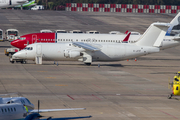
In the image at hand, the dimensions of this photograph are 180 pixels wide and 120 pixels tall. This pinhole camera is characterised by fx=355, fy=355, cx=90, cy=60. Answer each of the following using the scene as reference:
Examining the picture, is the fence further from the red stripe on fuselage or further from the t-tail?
the red stripe on fuselage

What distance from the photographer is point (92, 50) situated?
4716 cm

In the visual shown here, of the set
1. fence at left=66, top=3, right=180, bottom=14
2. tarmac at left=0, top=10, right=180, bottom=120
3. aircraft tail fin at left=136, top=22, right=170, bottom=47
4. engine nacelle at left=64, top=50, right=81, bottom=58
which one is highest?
fence at left=66, top=3, right=180, bottom=14

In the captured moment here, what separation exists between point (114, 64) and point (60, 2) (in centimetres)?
9807

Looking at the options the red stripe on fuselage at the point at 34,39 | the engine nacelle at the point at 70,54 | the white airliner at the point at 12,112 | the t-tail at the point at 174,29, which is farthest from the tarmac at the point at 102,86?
the white airliner at the point at 12,112

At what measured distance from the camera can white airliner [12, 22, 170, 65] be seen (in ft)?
156

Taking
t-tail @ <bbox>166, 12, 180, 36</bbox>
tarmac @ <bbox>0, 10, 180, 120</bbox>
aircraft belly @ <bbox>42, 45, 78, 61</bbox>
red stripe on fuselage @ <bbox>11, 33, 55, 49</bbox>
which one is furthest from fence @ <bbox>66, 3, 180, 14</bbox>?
aircraft belly @ <bbox>42, 45, 78, 61</bbox>

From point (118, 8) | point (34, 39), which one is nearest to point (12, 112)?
Result: point (34, 39)

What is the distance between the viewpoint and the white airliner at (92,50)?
4741 cm

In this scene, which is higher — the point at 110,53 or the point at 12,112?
the point at 12,112

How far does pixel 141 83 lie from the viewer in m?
37.0

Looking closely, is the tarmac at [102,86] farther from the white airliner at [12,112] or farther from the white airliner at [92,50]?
the white airliner at [12,112]

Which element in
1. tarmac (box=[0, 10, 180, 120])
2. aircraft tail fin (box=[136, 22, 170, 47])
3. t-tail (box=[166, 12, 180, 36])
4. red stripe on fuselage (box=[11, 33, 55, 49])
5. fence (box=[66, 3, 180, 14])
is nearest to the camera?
tarmac (box=[0, 10, 180, 120])

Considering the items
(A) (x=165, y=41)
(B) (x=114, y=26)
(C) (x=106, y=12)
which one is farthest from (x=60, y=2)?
(A) (x=165, y=41)

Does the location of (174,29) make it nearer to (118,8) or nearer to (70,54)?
(70,54)
